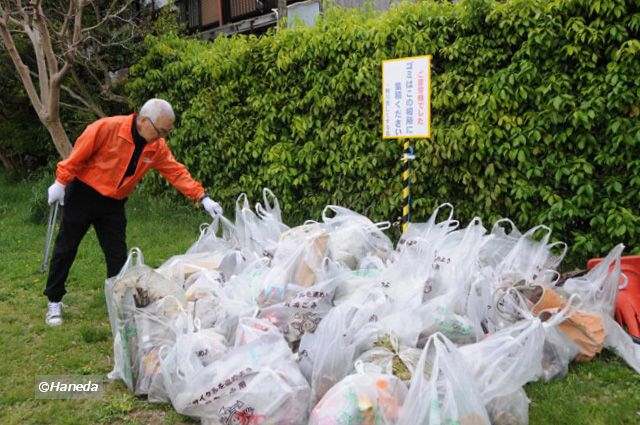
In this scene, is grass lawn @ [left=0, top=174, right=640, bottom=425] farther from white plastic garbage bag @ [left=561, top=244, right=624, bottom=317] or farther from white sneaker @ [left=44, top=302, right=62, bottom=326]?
white plastic garbage bag @ [left=561, top=244, right=624, bottom=317]

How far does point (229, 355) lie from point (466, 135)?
121 inches

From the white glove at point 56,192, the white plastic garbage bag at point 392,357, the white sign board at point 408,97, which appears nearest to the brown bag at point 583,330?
the white plastic garbage bag at point 392,357

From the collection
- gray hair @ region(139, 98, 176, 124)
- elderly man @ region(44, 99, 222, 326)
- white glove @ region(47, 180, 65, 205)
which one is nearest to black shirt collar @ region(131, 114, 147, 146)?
elderly man @ region(44, 99, 222, 326)

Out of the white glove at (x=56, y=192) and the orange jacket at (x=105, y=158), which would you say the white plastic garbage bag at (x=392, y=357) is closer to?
the orange jacket at (x=105, y=158)

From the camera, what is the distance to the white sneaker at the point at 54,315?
4465 mm

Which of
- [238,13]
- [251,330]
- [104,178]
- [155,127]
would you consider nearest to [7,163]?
[238,13]

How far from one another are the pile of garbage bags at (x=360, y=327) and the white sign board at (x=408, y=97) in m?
0.85

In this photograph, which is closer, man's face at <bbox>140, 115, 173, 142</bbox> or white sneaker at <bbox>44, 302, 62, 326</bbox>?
man's face at <bbox>140, 115, 173, 142</bbox>

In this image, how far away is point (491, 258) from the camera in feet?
13.6

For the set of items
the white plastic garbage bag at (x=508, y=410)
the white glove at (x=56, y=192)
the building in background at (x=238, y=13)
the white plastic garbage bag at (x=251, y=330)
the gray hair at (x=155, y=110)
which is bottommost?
the white plastic garbage bag at (x=508, y=410)

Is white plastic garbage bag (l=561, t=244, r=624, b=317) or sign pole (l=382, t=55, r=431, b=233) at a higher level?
sign pole (l=382, t=55, r=431, b=233)

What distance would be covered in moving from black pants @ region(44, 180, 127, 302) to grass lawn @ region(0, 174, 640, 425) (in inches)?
15.2

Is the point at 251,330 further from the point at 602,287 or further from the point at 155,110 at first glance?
the point at 602,287

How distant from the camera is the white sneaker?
A: 4465 mm
